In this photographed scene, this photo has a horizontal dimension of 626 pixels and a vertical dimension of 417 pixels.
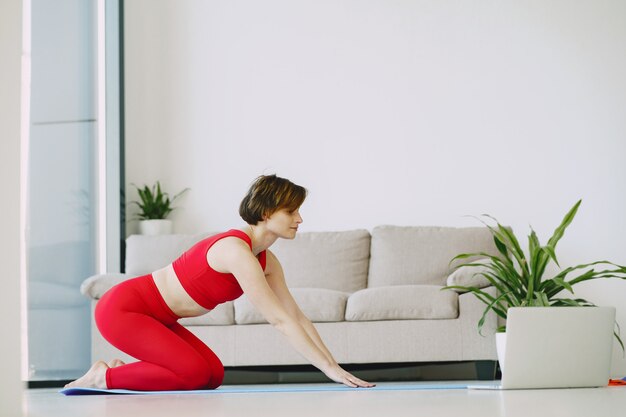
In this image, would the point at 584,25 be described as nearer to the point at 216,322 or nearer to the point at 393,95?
the point at 393,95

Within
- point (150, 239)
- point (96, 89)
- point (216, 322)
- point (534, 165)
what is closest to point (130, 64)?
point (96, 89)

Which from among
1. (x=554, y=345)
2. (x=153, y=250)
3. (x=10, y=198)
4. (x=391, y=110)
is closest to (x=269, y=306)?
(x=554, y=345)

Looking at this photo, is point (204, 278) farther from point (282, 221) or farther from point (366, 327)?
point (366, 327)

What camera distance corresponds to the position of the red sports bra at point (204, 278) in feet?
10.1

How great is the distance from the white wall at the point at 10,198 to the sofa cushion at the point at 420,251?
4.10 metres

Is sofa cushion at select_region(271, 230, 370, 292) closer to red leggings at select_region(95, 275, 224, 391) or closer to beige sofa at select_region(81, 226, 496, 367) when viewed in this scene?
beige sofa at select_region(81, 226, 496, 367)

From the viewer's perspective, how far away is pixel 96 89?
549 cm

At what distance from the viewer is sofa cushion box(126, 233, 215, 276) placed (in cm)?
544

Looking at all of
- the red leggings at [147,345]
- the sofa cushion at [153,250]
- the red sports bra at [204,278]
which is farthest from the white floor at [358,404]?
the sofa cushion at [153,250]

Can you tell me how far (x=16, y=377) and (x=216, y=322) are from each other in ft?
11.4

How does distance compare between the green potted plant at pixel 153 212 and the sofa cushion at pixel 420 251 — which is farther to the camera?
the green potted plant at pixel 153 212

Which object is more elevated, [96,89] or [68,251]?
[96,89]

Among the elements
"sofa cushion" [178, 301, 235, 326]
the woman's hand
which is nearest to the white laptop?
the woman's hand

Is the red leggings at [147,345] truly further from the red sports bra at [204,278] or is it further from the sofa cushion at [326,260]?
the sofa cushion at [326,260]
